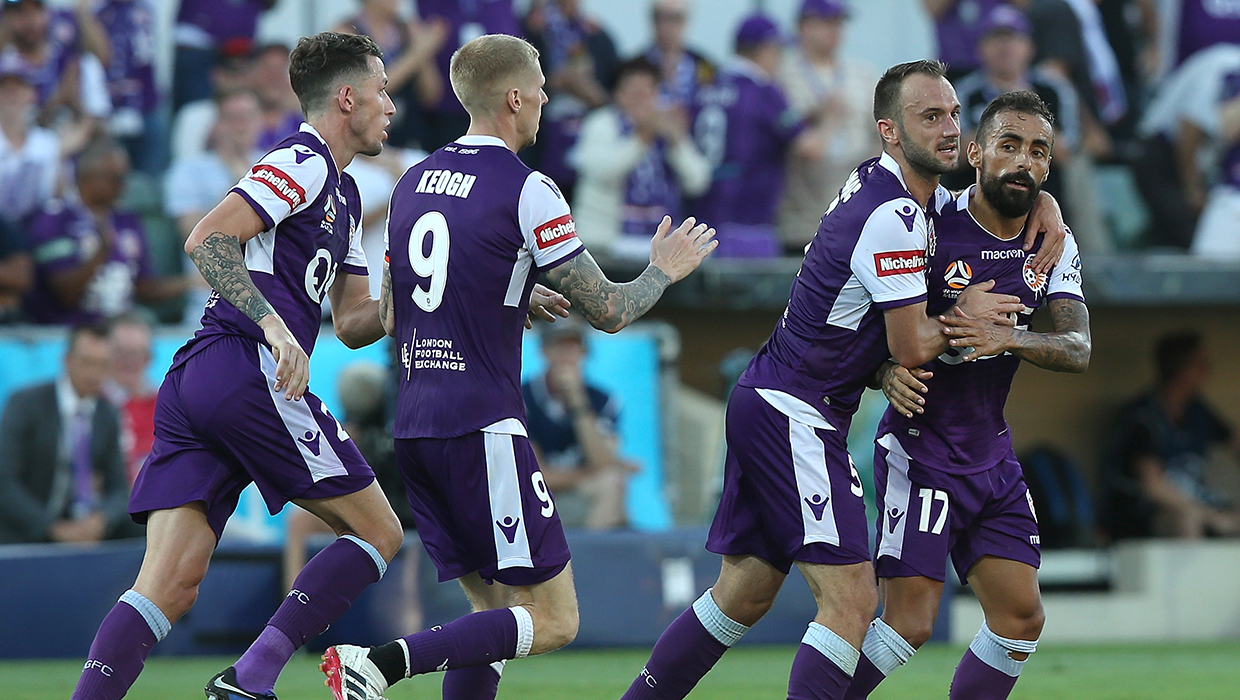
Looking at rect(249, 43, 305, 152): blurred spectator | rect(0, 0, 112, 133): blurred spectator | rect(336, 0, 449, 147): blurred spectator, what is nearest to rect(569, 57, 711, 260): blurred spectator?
rect(336, 0, 449, 147): blurred spectator

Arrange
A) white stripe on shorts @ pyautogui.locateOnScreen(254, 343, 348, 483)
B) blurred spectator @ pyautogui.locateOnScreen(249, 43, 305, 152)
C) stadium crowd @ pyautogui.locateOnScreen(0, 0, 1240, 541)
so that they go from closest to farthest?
white stripe on shorts @ pyautogui.locateOnScreen(254, 343, 348, 483) → stadium crowd @ pyautogui.locateOnScreen(0, 0, 1240, 541) → blurred spectator @ pyautogui.locateOnScreen(249, 43, 305, 152)

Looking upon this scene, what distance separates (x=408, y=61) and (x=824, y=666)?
790 cm

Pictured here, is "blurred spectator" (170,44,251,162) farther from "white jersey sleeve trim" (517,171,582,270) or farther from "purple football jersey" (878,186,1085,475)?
"purple football jersey" (878,186,1085,475)

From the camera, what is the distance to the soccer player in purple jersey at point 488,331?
211 inches

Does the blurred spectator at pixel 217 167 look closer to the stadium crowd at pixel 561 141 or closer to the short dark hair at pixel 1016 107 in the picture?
the stadium crowd at pixel 561 141

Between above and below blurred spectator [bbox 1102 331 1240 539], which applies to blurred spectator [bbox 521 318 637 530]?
above

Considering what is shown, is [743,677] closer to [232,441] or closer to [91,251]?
[232,441]

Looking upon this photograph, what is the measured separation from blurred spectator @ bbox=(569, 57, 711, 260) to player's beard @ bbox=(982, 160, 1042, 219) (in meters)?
6.50

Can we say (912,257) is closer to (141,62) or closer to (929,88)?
(929,88)

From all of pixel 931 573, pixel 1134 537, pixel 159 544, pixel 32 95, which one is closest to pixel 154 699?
pixel 159 544

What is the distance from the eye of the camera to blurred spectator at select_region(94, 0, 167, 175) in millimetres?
12648

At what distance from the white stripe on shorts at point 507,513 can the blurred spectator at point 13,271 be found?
7145mm

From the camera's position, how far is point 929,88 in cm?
561

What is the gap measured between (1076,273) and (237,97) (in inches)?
298
